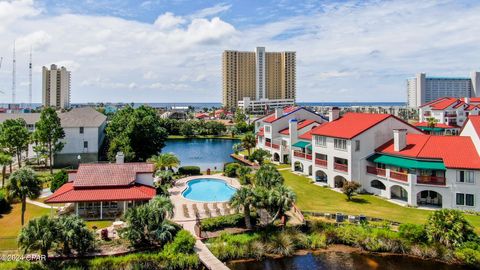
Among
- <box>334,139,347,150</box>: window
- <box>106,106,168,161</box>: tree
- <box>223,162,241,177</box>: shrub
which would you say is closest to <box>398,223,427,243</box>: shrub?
<box>334,139,347,150</box>: window

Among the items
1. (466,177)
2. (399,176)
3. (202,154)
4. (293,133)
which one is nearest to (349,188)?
(399,176)

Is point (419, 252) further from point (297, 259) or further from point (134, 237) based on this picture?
point (134, 237)

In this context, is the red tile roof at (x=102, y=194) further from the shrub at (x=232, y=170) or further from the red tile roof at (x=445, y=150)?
the red tile roof at (x=445, y=150)

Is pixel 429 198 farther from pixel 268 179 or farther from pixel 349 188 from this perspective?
pixel 268 179

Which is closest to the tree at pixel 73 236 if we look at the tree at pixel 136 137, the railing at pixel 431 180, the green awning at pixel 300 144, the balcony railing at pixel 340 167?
the tree at pixel 136 137

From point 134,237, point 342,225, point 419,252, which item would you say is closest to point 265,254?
point 342,225
